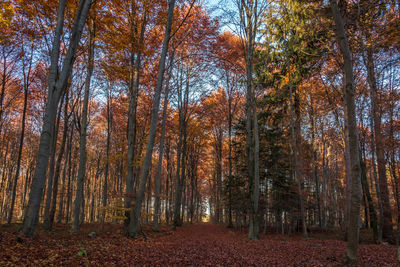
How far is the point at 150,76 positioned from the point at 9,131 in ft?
50.1

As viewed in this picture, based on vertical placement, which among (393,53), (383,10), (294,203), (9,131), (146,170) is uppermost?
(383,10)

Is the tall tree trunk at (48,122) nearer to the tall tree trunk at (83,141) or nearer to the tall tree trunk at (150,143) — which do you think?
the tall tree trunk at (150,143)

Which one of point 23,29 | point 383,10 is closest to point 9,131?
point 23,29

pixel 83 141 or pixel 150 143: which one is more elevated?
pixel 83 141

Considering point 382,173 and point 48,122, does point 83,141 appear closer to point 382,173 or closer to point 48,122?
point 48,122

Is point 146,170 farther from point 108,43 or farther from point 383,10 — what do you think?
point 383,10

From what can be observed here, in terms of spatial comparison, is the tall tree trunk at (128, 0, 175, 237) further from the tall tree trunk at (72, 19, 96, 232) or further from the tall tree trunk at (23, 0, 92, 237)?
the tall tree trunk at (23, 0, 92, 237)

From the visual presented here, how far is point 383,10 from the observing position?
961 centimetres

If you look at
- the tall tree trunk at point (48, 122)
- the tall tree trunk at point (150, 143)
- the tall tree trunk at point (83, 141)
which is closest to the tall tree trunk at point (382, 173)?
the tall tree trunk at point (150, 143)

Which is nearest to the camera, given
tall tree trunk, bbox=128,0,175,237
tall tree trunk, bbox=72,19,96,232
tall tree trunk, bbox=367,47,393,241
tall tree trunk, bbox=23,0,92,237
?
tall tree trunk, bbox=23,0,92,237

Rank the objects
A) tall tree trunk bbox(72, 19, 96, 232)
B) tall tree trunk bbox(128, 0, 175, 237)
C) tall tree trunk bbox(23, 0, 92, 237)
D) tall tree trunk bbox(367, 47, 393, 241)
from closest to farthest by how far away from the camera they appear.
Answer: tall tree trunk bbox(23, 0, 92, 237)
tall tree trunk bbox(128, 0, 175, 237)
tall tree trunk bbox(72, 19, 96, 232)
tall tree trunk bbox(367, 47, 393, 241)

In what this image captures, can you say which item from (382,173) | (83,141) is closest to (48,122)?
(83,141)

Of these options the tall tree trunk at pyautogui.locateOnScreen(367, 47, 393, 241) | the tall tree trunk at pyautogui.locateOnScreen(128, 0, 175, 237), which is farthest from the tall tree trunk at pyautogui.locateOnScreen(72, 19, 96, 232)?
the tall tree trunk at pyautogui.locateOnScreen(367, 47, 393, 241)

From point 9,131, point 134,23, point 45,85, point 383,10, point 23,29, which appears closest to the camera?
point 383,10
